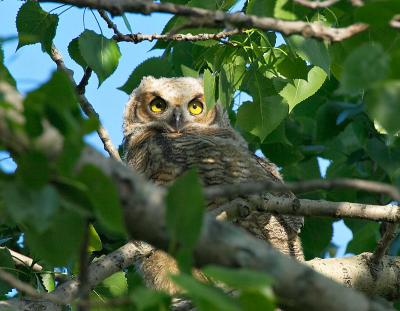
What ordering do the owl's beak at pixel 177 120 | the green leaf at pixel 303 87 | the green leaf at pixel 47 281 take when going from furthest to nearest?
the owl's beak at pixel 177 120 → the green leaf at pixel 47 281 → the green leaf at pixel 303 87

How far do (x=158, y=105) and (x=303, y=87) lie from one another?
2.68m

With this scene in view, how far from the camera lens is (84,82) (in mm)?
3621

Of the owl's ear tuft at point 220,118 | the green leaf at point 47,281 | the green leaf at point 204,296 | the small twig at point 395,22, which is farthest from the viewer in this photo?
the owl's ear tuft at point 220,118

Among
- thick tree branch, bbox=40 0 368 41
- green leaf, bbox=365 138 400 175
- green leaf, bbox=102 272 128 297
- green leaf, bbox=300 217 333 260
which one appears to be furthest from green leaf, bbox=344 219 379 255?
thick tree branch, bbox=40 0 368 41

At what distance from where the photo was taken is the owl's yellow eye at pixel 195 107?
5824 millimetres

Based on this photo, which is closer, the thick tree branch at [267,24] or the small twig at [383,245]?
the thick tree branch at [267,24]

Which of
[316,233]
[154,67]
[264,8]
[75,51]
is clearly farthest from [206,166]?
[264,8]

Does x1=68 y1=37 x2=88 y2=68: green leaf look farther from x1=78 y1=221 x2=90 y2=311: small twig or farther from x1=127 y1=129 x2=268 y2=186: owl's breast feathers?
x1=78 y1=221 x2=90 y2=311: small twig

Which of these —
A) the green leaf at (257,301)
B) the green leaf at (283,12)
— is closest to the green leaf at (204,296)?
the green leaf at (257,301)

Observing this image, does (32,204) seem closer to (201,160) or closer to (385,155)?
(385,155)

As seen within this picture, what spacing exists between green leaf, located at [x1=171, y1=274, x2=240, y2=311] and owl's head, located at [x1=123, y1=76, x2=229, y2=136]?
4.32 metres

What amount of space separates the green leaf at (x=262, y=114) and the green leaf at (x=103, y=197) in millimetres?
2076

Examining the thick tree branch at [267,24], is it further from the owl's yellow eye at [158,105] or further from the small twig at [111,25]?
the owl's yellow eye at [158,105]

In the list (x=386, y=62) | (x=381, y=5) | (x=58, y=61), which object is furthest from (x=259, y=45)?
(x=386, y=62)
